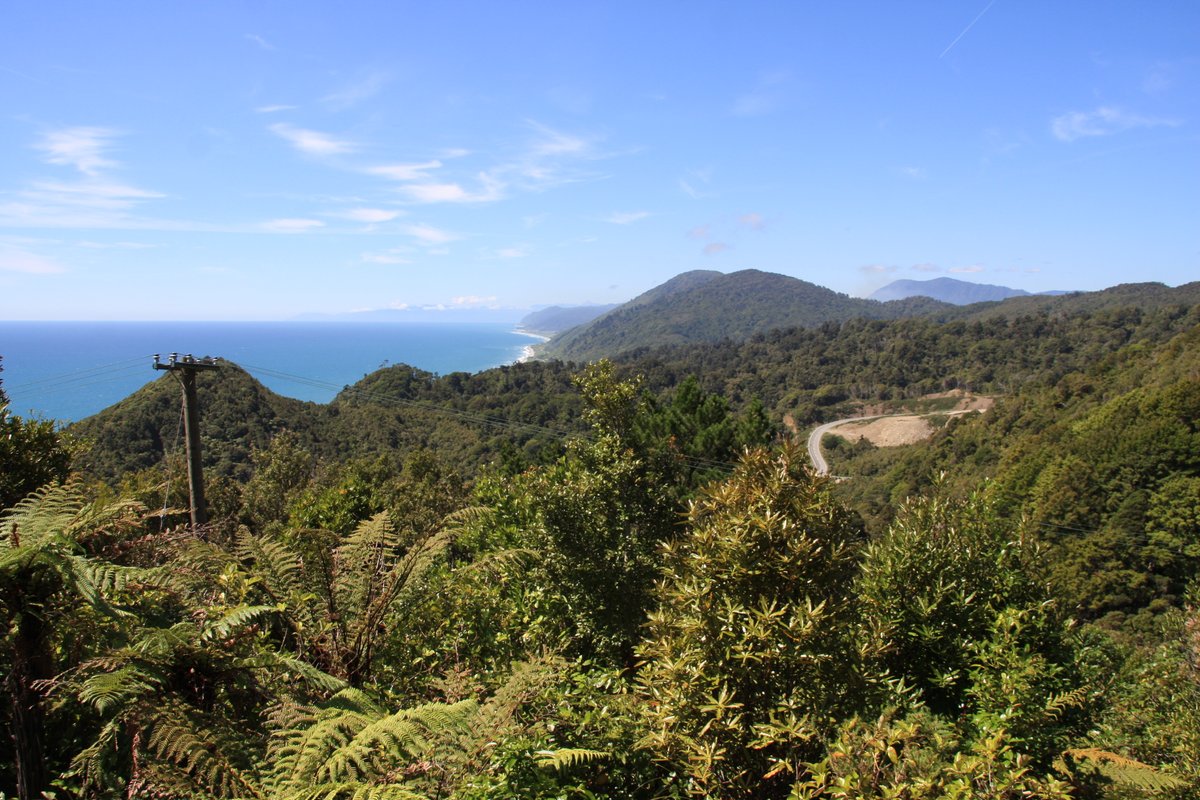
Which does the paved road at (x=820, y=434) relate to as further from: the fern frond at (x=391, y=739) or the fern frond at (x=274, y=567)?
the fern frond at (x=391, y=739)

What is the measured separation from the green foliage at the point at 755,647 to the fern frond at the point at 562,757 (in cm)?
31

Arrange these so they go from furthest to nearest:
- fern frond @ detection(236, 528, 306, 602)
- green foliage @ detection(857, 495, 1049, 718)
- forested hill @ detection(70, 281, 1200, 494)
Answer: forested hill @ detection(70, 281, 1200, 494)
green foliage @ detection(857, 495, 1049, 718)
fern frond @ detection(236, 528, 306, 602)

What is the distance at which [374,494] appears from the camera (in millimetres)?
16344

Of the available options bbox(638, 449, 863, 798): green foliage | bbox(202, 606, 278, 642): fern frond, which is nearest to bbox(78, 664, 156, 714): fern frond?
bbox(202, 606, 278, 642): fern frond

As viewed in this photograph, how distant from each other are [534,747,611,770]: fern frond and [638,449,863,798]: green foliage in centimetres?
31

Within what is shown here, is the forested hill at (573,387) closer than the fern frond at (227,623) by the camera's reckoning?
No

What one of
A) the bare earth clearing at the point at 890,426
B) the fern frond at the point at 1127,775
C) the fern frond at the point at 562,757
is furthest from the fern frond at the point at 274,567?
the bare earth clearing at the point at 890,426

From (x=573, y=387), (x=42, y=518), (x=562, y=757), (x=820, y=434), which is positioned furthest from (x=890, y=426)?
(x=42, y=518)

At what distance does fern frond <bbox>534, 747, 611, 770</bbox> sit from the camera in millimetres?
2525

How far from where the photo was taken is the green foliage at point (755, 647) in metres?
2.80

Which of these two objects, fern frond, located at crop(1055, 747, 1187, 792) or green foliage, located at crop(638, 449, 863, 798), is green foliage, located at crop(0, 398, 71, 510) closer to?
green foliage, located at crop(638, 449, 863, 798)

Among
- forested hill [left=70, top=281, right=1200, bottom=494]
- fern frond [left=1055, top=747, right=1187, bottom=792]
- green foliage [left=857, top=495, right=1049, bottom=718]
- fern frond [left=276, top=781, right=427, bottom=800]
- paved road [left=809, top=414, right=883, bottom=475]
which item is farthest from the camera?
paved road [left=809, top=414, right=883, bottom=475]

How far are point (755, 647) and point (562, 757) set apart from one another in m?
0.98

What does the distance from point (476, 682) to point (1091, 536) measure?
36.7m
